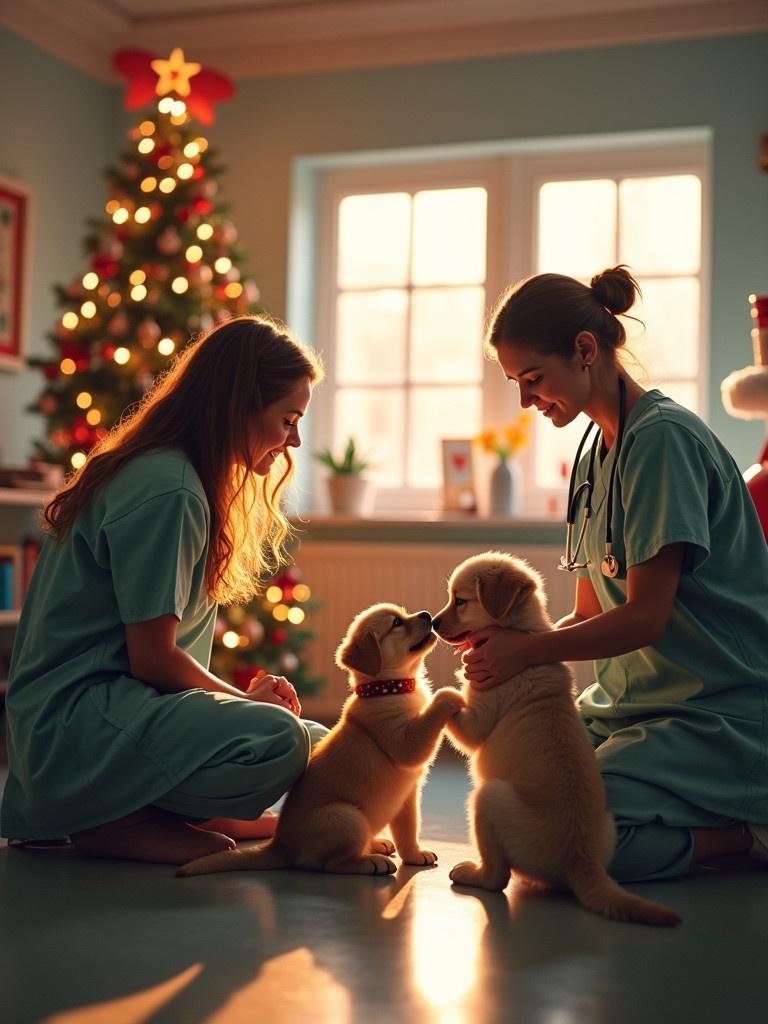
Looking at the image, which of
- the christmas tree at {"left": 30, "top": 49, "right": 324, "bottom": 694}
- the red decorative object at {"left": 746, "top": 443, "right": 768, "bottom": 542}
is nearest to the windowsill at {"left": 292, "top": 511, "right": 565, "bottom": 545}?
the christmas tree at {"left": 30, "top": 49, "right": 324, "bottom": 694}

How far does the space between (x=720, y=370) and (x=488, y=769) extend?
305 centimetres

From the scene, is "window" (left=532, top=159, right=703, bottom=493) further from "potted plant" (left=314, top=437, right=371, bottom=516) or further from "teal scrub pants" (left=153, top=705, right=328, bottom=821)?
"teal scrub pants" (left=153, top=705, right=328, bottom=821)

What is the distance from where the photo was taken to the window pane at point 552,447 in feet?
17.0

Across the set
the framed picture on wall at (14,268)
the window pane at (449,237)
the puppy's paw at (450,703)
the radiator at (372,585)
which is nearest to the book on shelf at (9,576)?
the framed picture on wall at (14,268)

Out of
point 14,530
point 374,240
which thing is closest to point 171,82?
point 374,240

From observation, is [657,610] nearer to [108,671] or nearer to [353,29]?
[108,671]

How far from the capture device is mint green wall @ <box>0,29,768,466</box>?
4777mm

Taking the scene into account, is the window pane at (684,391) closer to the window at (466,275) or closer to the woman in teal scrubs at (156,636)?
the window at (466,275)

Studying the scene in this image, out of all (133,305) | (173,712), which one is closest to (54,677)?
(173,712)

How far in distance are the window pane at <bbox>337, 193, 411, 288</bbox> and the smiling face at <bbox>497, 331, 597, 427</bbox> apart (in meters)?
3.26

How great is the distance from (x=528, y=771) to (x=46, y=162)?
4.15m

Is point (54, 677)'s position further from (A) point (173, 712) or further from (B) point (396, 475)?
(B) point (396, 475)

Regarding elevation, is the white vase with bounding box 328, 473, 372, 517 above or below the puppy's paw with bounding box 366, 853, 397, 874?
above

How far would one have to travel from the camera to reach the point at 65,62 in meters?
5.39
